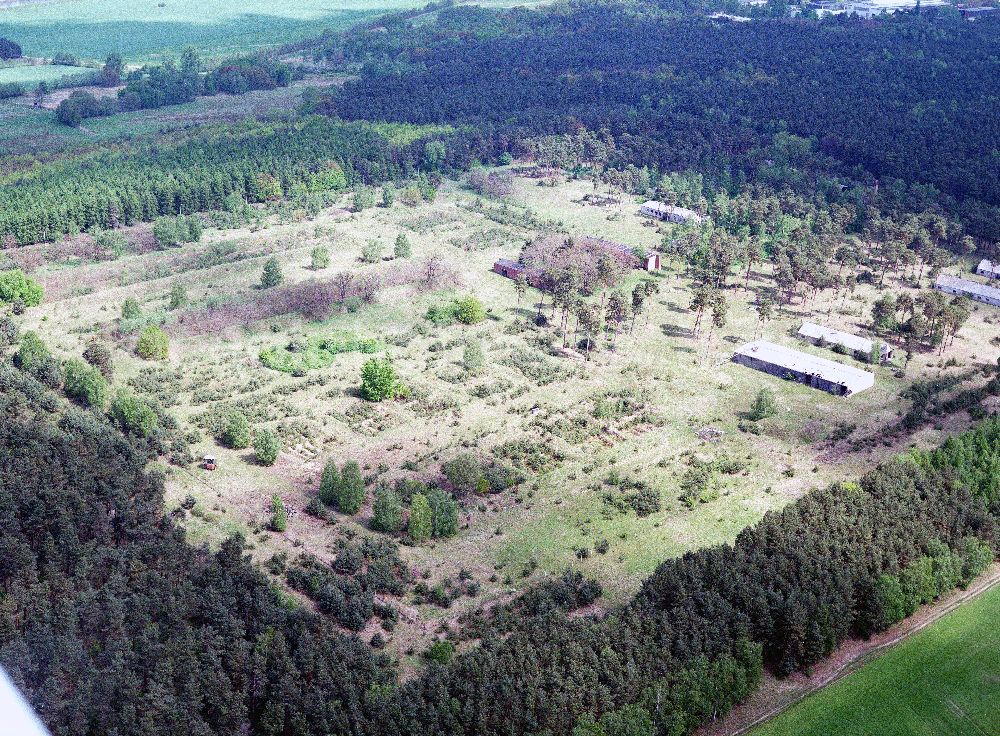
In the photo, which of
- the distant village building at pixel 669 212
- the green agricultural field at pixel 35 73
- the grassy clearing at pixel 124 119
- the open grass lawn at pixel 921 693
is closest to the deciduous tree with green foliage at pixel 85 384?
the open grass lawn at pixel 921 693

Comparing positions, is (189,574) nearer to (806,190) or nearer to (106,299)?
(106,299)

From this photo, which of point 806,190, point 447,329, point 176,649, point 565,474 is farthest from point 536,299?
point 176,649

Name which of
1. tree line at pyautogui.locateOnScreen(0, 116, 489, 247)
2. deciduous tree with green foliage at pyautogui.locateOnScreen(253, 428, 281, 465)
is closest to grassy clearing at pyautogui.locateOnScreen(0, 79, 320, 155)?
tree line at pyautogui.locateOnScreen(0, 116, 489, 247)

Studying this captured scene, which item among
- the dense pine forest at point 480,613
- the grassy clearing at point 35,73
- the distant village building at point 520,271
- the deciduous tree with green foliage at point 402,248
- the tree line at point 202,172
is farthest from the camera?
the grassy clearing at point 35,73

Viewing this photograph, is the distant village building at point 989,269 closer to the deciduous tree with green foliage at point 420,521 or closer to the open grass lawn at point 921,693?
the open grass lawn at point 921,693

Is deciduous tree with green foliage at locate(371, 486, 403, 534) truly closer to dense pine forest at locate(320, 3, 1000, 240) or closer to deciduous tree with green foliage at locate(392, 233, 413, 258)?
deciduous tree with green foliage at locate(392, 233, 413, 258)

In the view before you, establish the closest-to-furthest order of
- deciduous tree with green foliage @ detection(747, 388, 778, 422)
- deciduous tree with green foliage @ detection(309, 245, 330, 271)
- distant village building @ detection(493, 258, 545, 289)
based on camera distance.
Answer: deciduous tree with green foliage @ detection(747, 388, 778, 422)
distant village building @ detection(493, 258, 545, 289)
deciduous tree with green foliage @ detection(309, 245, 330, 271)
